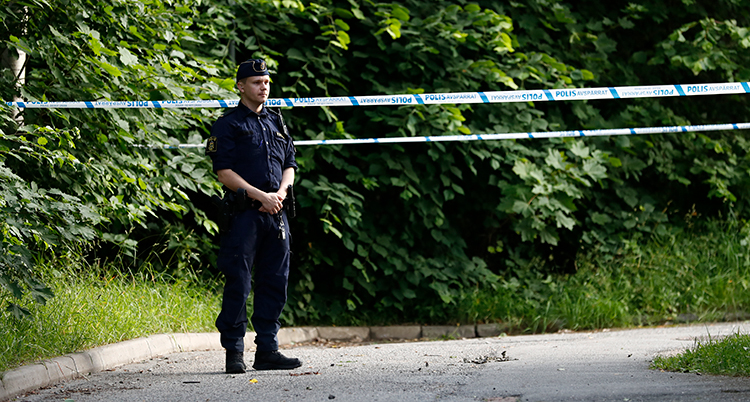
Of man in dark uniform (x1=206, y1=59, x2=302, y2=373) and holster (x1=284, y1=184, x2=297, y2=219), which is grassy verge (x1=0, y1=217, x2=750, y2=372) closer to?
man in dark uniform (x1=206, y1=59, x2=302, y2=373)

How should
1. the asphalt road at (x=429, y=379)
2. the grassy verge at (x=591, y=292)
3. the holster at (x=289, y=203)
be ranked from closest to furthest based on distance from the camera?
the asphalt road at (x=429, y=379) → the holster at (x=289, y=203) → the grassy verge at (x=591, y=292)

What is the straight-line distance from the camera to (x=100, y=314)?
17.3 ft

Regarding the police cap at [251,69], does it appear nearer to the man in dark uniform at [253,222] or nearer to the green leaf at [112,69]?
the man in dark uniform at [253,222]

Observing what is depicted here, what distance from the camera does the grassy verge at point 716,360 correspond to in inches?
156

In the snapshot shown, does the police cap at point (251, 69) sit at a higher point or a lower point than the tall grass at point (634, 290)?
higher

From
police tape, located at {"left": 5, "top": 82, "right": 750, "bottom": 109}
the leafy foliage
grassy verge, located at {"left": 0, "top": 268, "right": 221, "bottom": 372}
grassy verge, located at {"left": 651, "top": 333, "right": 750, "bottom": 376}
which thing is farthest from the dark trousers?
grassy verge, located at {"left": 651, "top": 333, "right": 750, "bottom": 376}

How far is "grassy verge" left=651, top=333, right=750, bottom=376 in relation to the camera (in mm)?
3965

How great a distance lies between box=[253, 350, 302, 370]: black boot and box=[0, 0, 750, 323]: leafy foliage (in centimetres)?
182

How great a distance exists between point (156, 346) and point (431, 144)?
151 inches

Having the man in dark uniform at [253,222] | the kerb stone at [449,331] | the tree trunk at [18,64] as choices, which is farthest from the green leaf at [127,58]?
the kerb stone at [449,331]

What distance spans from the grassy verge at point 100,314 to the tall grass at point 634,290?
3096 millimetres

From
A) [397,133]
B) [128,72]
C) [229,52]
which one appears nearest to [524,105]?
[397,133]

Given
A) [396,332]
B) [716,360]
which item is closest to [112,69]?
[716,360]

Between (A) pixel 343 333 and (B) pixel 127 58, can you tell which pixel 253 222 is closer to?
(B) pixel 127 58
